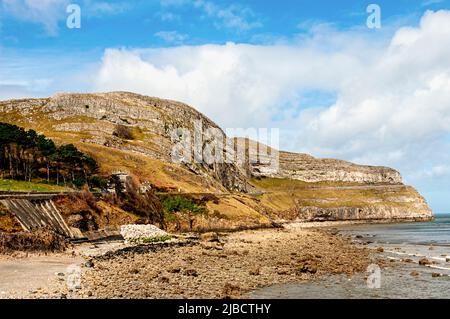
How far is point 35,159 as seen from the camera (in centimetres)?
9594

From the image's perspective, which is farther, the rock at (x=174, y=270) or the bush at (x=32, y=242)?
the bush at (x=32, y=242)

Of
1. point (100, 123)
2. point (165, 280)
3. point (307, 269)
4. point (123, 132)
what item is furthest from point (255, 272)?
point (100, 123)

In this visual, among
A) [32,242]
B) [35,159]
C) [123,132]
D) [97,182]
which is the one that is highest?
[123,132]

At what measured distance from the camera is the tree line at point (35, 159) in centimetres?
8806

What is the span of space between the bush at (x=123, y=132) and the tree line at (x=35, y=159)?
68.8 m

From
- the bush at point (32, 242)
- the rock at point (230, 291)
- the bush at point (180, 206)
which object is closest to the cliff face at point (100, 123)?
the bush at point (180, 206)

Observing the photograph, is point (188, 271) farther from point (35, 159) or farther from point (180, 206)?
point (35, 159)

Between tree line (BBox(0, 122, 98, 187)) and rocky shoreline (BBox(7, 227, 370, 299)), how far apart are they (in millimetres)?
47114

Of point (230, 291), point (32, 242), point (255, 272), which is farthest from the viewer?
point (32, 242)

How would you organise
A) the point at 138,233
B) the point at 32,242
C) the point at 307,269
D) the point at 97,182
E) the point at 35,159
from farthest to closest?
the point at 97,182 → the point at 35,159 → the point at 138,233 → the point at 32,242 → the point at 307,269

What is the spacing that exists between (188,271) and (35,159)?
72.1 m

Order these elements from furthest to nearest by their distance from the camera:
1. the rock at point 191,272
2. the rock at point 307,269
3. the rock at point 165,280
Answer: the rock at point 307,269 < the rock at point 191,272 < the rock at point 165,280

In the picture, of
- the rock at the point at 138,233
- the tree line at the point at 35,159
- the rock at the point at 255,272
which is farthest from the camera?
the tree line at the point at 35,159

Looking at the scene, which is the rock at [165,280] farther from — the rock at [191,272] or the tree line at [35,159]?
the tree line at [35,159]
